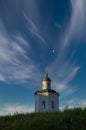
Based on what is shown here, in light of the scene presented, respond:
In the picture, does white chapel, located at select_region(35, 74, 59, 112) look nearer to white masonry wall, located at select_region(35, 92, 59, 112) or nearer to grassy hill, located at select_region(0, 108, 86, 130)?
white masonry wall, located at select_region(35, 92, 59, 112)

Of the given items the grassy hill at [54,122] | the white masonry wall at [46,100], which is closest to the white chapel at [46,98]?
the white masonry wall at [46,100]

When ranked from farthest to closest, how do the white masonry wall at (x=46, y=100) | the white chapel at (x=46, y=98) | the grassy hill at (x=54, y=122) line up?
the white masonry wall at (x=46, y=100)
the white chapel at (x=46, y=98)
the grassy hill at (x=54, y=122)

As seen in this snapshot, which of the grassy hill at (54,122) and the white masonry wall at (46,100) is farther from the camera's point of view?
the white masonry wall at (46,100)

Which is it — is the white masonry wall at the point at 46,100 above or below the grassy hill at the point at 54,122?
above

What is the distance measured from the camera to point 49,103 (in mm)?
51875

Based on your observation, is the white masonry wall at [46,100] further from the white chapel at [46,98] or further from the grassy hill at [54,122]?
the grassy hill at [54,122]

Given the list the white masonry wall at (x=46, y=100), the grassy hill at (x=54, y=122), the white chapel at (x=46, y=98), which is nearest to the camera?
the grassy hill at (x=54, y=122)

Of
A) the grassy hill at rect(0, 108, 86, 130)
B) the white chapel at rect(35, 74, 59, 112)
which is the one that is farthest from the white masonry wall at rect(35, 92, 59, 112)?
the grassy hill at rect(0, 108, 86, 130)

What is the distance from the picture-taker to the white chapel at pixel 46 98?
51.2m

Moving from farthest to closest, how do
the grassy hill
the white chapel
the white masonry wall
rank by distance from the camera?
the white masonry wall, the white chapel, the grassy hill

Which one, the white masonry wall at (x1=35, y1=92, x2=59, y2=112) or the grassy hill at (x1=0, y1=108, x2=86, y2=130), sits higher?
the white masonry wall at (x1=35, y1=92, x2=59, y2=112)

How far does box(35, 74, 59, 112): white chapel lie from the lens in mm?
51219

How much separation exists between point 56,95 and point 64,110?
3822cm

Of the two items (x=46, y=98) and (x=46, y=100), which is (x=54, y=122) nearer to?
(x=46, y=98)
